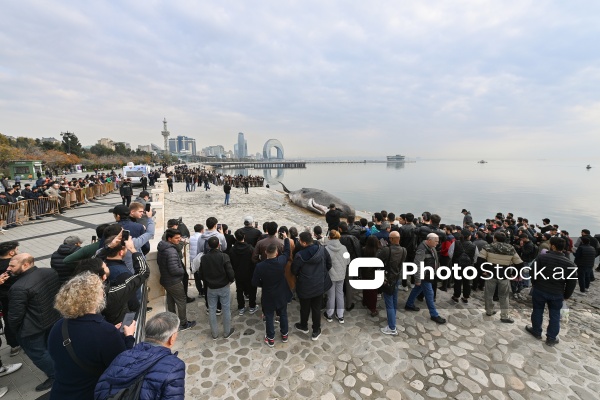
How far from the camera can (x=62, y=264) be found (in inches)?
144

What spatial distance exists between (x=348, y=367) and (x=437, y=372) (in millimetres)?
1427

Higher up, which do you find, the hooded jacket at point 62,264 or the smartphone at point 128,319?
the hooded jacket at point 62,264

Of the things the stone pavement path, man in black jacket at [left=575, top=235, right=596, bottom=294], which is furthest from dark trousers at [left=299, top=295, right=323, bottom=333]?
man in black jacket at [left=575, top=235, right=596, bottom=294]

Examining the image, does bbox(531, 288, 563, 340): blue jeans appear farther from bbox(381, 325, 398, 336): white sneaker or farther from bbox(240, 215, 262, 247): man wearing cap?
bbox(240, 215, 262, 247): man wearing cap

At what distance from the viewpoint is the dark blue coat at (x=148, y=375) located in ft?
5.65

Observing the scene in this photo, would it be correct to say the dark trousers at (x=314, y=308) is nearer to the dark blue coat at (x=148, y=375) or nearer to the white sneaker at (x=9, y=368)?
the dark blue coat at (x=148, y=375)

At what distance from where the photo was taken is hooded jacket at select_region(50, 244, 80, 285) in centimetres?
368

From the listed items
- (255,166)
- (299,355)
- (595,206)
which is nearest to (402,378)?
(299,355)

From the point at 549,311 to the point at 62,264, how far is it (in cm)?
832

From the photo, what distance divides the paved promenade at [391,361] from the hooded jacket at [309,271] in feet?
3.25

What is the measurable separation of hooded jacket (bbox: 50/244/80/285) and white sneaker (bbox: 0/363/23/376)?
1421 mm

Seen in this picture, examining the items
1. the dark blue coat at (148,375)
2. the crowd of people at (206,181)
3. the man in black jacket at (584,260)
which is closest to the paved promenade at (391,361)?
the dark blue coat at (148,375)

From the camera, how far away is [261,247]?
5.07 meters

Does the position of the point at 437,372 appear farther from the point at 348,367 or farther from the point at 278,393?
the point at 278,393
